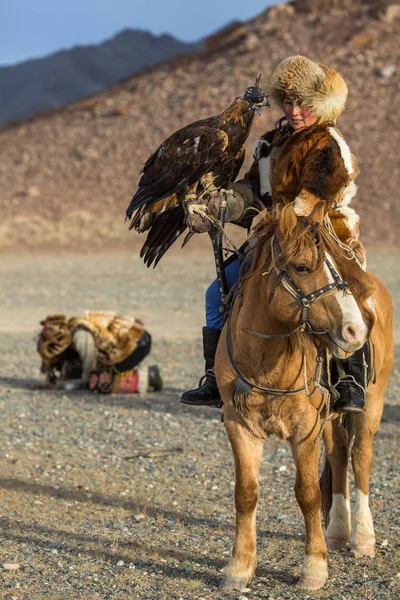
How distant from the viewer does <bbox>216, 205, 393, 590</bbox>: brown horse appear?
4.96 m

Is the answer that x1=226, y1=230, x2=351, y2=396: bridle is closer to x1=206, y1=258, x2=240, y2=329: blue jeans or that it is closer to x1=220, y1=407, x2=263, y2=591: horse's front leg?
x1=220, y1=407, x2=263, y2=591: horse's front leg

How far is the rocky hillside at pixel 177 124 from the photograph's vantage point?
35.8m

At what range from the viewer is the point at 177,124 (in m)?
40.3

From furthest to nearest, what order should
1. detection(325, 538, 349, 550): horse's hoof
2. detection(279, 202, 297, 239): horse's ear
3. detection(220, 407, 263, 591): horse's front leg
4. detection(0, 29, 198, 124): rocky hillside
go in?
detection(0, 29, 198, 124): rocky hillside < detection(325, 538, 349, 550): horse's hoof < detection(220, 407, 263, 591): horse's front leg < detection(279, 202, 297, 239): horse's ear

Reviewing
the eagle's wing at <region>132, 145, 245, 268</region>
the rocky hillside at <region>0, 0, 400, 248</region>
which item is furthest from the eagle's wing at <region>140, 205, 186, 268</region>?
the rocky hillside at <region>0, 0, 400, 248</region>

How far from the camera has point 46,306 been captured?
21531 mm

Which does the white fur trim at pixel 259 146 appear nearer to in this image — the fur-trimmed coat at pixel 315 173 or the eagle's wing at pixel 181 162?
the fur-trimmed coat at pixel 315 173

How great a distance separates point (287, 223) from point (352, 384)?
4.26ft

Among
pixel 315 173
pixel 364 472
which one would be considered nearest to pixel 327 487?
pixel 364 472

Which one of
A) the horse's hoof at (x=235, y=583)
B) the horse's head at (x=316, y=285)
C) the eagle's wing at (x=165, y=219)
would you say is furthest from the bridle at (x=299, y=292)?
the horse's hoof at (x=235, y=583)

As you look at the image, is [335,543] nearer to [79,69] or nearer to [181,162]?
[181,162]

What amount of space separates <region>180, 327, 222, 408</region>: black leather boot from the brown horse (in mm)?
578

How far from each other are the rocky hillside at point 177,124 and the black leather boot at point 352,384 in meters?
26.8

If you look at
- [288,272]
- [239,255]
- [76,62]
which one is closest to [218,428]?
[239,255]
